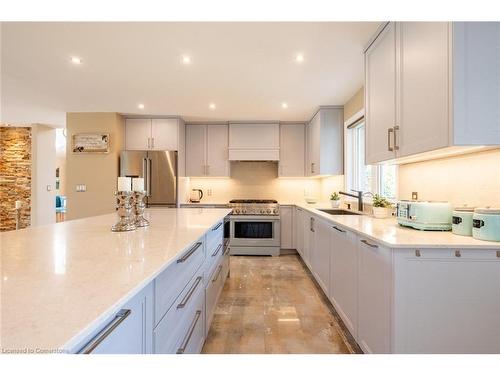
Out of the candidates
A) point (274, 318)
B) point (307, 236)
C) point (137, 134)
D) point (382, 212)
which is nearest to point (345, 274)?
point (382, 212)

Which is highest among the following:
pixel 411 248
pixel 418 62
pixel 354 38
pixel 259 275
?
pixel 354 38

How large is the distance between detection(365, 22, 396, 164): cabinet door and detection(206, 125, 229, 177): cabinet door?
2.89 meters

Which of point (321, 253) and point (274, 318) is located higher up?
point (321, 253)

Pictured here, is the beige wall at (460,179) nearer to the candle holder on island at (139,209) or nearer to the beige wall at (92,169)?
the candle holder on island at (139,209)

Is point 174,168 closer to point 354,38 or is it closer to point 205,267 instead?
point 205,267

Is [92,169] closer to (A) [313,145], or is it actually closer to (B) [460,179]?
(A) [313,145]

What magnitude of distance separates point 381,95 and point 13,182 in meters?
6.67

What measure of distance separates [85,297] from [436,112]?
5.66 ft

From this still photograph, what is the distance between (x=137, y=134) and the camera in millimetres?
4410

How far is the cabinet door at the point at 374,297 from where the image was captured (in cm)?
134

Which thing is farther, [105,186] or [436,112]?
[105,186]

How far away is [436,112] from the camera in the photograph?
1.38m

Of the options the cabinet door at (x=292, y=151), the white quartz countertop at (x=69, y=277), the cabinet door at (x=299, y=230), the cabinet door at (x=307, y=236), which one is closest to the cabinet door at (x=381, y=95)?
the cabinet door at (x=307, y=236)

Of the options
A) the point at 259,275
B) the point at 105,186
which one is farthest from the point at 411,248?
the point at 105,186
